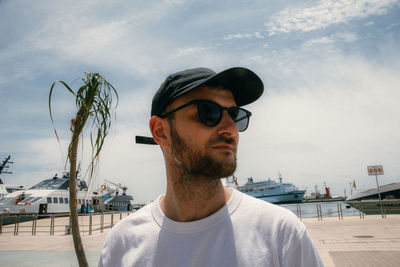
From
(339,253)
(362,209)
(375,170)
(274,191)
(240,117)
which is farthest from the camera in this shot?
(274,191)

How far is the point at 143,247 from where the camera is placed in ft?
4.45

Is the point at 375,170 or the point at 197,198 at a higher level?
the point at 197,198

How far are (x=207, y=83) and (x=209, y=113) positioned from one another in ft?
0.52

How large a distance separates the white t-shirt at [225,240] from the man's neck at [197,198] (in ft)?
0.16

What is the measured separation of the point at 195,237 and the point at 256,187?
97.1 meters

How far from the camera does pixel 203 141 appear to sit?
1329 mm

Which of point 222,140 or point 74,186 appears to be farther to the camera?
point 74,186

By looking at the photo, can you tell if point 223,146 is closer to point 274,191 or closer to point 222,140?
point 222,140

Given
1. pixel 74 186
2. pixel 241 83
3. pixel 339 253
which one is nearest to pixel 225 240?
pixel 241 83

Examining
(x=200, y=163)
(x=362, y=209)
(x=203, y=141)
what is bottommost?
(x=362, y=209)

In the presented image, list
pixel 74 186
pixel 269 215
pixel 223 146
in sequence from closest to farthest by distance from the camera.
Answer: pixel 269 215
pixel 223 146
pixel 74 186

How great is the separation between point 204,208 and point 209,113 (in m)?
0.46

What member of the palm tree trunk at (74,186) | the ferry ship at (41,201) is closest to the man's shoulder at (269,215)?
the palm tree trunk at (74,186)

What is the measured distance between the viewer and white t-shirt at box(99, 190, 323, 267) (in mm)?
1107
